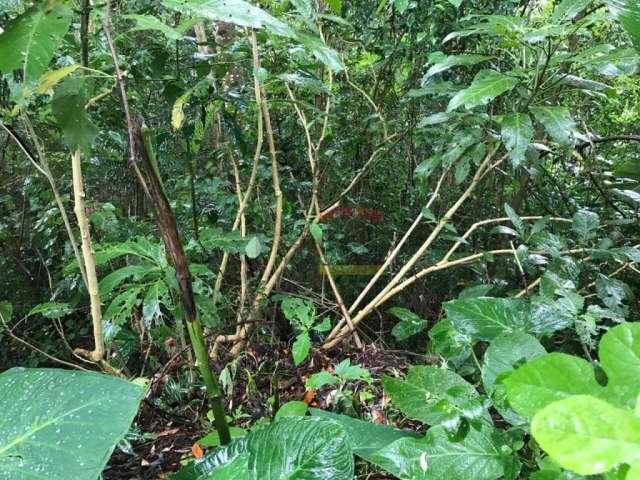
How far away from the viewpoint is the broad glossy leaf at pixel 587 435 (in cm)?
28

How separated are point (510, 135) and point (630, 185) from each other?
4.19 ft

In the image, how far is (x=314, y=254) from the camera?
2424mm

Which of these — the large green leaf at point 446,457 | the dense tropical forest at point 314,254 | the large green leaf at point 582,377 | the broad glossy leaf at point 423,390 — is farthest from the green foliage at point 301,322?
the large green leaf at point 582,377

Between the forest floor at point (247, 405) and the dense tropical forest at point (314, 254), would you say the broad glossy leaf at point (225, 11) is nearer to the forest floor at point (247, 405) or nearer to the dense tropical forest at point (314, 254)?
the dense tropical forest at point (314, 254)

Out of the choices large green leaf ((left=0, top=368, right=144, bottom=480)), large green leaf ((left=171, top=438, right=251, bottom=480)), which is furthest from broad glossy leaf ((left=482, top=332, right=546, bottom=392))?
large green leaf ((left=0, top=368, right=144, bottom=480))

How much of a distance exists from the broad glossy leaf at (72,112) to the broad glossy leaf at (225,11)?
0.98ft

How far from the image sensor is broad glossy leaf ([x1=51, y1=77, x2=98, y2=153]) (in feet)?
2.81

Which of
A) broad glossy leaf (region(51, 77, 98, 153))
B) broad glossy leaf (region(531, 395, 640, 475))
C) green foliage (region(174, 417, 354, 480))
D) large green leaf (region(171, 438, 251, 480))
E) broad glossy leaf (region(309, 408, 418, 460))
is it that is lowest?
broad glossy leaf (region(309, 408, 418, 460))

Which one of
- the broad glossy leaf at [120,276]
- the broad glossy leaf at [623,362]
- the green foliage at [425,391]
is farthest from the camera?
the broad glossy leaf at [120,276]

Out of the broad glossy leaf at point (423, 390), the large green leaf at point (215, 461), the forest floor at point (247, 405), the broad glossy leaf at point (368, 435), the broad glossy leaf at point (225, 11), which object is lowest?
the forest floor at point (247, 405)

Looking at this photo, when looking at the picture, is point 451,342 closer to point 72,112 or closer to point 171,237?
point 171,237

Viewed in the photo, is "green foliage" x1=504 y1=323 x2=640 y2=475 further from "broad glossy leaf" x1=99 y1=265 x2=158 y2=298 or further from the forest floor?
"broad glossy leaf" x1=99 y1=265 x2=158 y2=298

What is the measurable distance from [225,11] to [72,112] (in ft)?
1.29

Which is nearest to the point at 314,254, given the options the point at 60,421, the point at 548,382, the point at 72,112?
the point at 72,112
